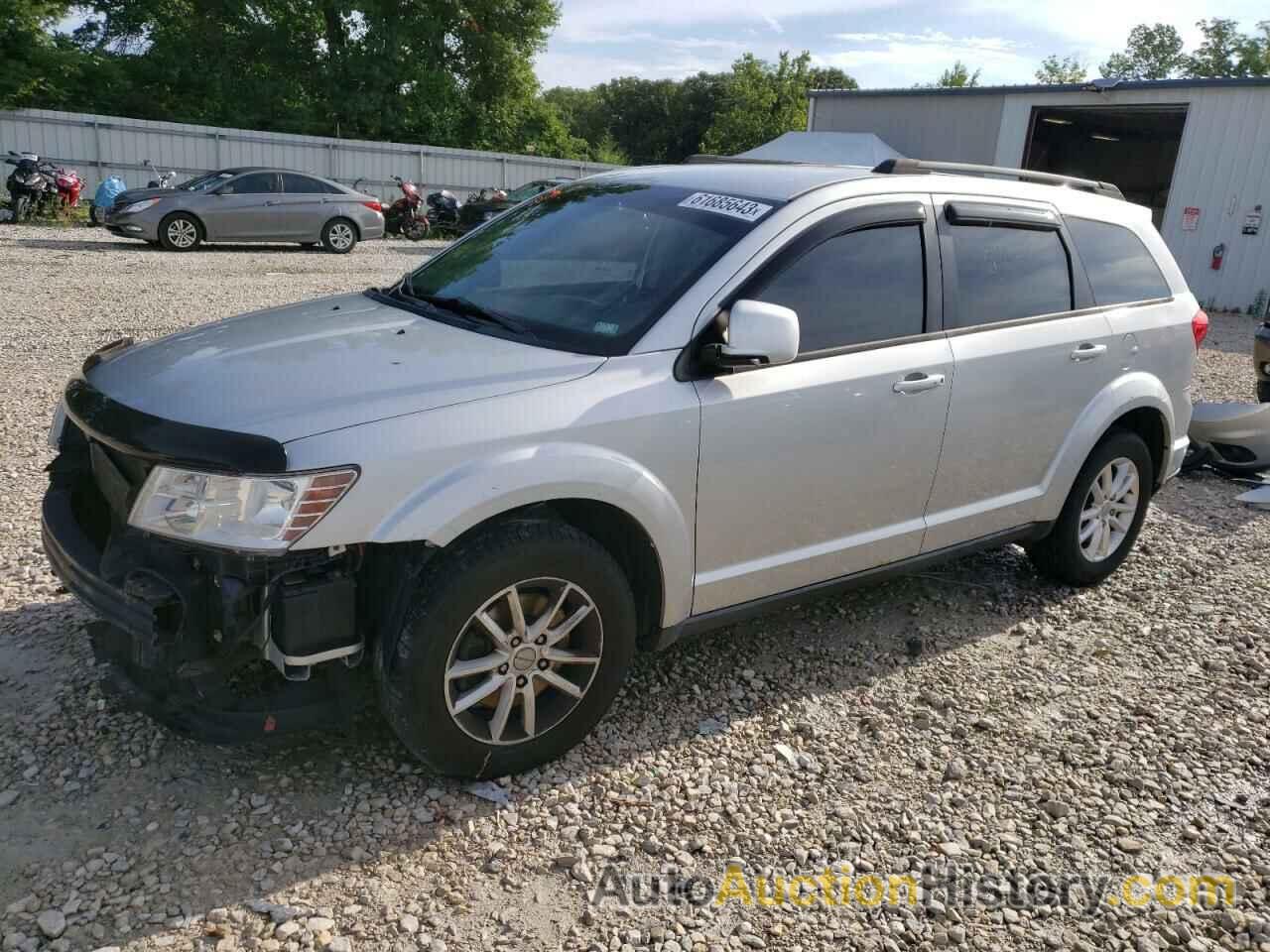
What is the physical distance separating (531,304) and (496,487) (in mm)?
1009

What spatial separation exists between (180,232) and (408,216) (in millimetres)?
7284

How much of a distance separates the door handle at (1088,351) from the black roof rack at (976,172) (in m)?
0.76

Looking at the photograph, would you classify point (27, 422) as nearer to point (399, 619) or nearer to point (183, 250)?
point (399, 619)

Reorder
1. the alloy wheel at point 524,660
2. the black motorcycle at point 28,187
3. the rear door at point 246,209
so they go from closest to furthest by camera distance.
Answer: the alloy wheel at point 524,660 < the rear door at point 246,209 < the black motorcycle at point 28,187

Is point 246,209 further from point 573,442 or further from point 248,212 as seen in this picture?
point 573,442

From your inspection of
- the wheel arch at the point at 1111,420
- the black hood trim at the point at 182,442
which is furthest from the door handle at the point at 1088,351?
the black hood trim at the point at 182,442

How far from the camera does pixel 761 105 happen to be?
58.1 metres

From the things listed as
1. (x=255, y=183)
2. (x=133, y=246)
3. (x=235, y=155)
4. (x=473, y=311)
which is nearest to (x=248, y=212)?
(x=255, y=183)

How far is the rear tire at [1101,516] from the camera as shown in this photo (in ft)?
15.4

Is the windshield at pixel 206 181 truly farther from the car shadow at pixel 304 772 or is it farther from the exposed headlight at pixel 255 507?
the exposed headlight at pixel 255 507

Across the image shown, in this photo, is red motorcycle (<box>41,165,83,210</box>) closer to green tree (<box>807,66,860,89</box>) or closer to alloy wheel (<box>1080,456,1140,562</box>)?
alloy wheel (<box>1080,456,1140,562</box>)

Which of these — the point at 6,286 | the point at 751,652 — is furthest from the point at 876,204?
the point at 6,286

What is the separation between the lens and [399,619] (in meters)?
2.80

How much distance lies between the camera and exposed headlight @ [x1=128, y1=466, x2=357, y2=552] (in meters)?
2.59
